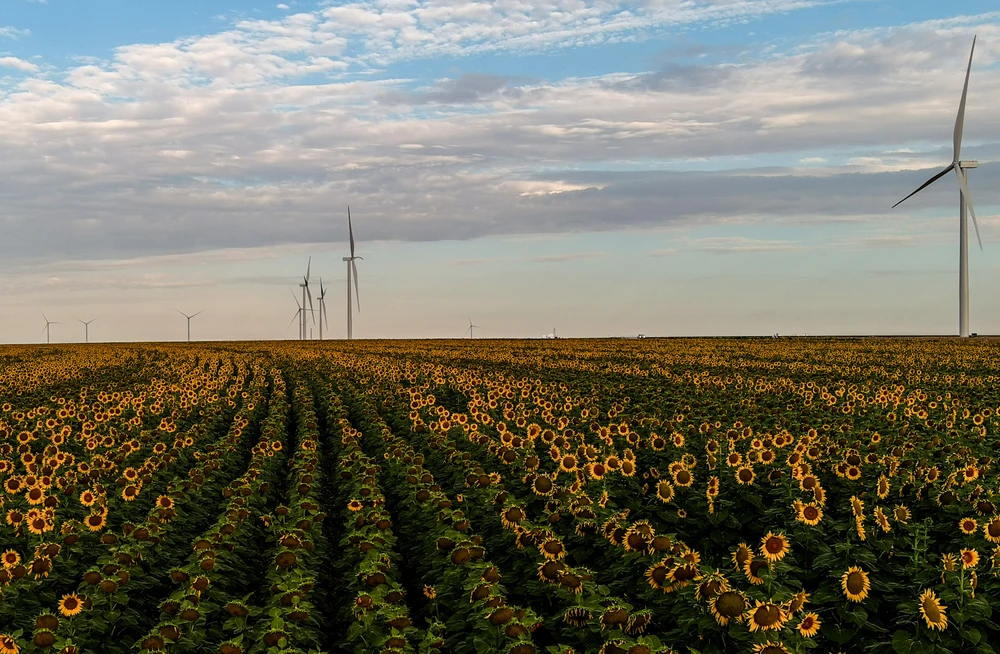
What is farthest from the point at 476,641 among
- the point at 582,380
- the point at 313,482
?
the point at 582,380

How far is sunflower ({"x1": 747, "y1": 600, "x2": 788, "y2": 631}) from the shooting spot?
23.7ft

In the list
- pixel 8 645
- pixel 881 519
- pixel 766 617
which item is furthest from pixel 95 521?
pixel 881 519

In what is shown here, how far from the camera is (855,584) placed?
8445 mm

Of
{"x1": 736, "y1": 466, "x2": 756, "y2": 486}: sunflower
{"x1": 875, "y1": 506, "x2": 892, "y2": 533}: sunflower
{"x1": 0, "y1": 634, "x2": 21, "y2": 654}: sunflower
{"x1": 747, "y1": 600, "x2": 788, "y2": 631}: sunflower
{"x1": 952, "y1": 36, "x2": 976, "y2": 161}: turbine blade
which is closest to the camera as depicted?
{"x1": 747, "y1": 600, "x2": 788, "y2": 631}: sunflower

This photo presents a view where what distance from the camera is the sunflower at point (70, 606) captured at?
9.13m

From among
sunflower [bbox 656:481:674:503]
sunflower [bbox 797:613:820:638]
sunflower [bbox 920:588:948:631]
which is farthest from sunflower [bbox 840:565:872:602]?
sunflower [bbox 656:481:674:503]

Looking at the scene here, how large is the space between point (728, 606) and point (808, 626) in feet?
2.46

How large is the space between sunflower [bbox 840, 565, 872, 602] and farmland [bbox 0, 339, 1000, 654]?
2cm

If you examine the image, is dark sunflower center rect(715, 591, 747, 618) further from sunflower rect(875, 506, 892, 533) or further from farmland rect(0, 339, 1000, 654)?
sunflower rect(875, 506, 892, 533)

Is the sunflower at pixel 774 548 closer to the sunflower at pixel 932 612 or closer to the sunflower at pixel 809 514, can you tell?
the sunflower at pixel 809 514

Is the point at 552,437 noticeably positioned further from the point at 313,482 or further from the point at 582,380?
the point at 582,380

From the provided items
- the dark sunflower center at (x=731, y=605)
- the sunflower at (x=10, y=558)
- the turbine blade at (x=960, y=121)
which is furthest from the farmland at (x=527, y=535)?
the turbine blade at (x=960, y=121)

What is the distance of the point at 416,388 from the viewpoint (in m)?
28.3

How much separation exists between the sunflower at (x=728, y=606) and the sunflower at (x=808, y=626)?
52 cm
